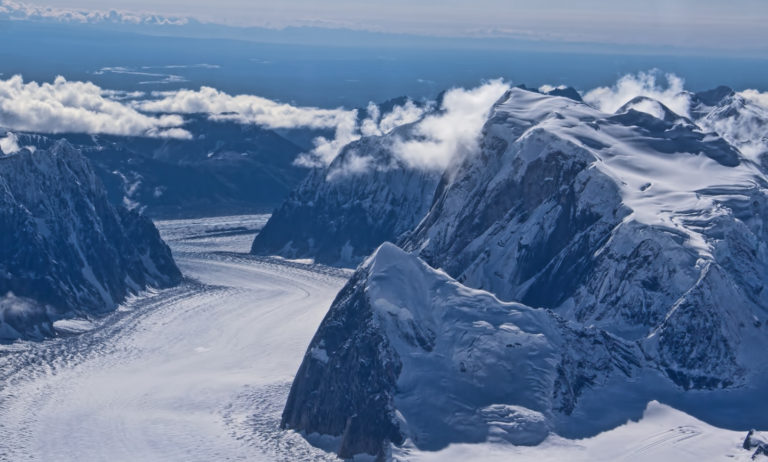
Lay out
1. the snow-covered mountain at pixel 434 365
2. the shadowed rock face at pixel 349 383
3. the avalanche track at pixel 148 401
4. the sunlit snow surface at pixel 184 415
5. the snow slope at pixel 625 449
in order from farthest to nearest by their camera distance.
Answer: the avalanche track at pixel 148 401
the snow-covered mountain at pixel 434 365
the shadowed rock face at pixel 349 383
the sunlit snow surface at pixel 184 415
the snow slope at pixel 625 449

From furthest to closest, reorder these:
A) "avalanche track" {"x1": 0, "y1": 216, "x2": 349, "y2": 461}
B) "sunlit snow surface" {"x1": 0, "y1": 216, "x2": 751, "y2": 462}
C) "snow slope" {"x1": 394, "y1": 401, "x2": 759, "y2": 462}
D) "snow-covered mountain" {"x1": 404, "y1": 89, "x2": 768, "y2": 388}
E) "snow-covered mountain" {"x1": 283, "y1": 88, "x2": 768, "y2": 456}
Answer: "snow-covered mountain" {"x1": 404, "y1": 89, "x2": 768, "y2": 388}, "avalanche track" {"x1": 0, "y1": 216, "x2": 349, "y2": 461}, "snow-covered mountain" {"x1": 283, "y1": 88, "x2": 768, "y2": 456}, "sunlit snow surface" {"x1": 0, "y1": 216, "x2": 751, "y2": 462}, "snow slope" {"x1": 394, "y1": 401, "x2": 759, "y2": 462}

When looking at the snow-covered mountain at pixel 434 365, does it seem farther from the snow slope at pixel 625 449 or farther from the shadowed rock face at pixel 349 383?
the snow slope at pixel 625 449

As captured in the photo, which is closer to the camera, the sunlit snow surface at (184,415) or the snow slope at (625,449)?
the snow slope at (625,449)

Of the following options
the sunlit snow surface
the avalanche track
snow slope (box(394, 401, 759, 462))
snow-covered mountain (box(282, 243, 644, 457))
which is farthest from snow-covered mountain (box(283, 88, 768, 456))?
the avalanche track

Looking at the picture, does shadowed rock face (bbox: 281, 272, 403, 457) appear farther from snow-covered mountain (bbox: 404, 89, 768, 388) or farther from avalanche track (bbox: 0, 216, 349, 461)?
snow-covered mountain (bbox: 404, 89, 768, 388)

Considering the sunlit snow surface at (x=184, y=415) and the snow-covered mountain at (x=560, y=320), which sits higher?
the snow-covered mountain at (x=560, y=320)

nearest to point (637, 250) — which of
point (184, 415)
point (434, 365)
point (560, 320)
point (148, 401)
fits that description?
point (560, 320)

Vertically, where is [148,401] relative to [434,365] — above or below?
below

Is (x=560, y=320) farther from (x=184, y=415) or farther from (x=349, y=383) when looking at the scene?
(x=184, y=415)

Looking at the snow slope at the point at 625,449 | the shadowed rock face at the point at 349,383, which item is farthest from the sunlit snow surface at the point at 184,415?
the shadowed rock face at the point at 349,383

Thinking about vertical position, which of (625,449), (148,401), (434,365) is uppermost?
(434,365)

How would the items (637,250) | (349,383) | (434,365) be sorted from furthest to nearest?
(637,250), (434,365), (349,383)
